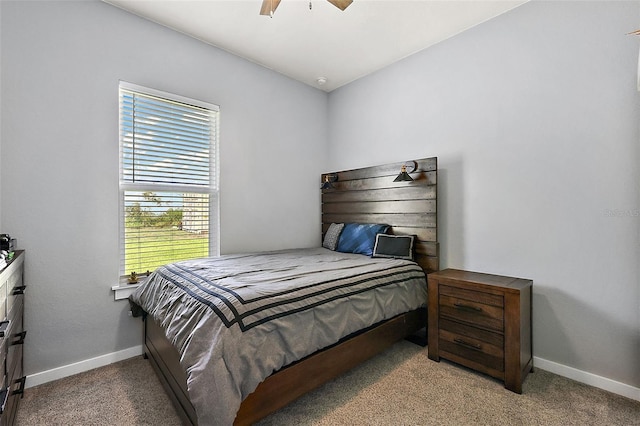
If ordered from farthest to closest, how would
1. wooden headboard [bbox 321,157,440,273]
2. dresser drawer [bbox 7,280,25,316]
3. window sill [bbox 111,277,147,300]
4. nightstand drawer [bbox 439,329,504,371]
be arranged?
wooden headboard [bbox 321,157,440,273]
window sill [bbox 111,277,147,300]
nightstand drawer [bbox 439,329,504,371]
dresser drawer [bbox 7,280,25,316]

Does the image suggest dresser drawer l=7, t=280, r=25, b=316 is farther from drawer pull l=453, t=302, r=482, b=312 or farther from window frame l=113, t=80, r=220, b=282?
drawer pull l=453, t=302, r=482, b=312

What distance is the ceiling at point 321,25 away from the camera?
235 cm

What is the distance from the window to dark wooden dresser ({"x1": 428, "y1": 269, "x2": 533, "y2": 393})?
217 cm

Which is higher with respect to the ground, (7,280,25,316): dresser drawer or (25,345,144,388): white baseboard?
(7,280,25,316): dresser drawer

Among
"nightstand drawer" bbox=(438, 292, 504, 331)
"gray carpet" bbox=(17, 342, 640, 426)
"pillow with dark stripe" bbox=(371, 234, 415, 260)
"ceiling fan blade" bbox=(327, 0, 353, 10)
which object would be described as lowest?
"gray carpet" bbox=(17, 342, 640, 426)

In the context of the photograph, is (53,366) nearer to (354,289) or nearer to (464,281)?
(354,289)

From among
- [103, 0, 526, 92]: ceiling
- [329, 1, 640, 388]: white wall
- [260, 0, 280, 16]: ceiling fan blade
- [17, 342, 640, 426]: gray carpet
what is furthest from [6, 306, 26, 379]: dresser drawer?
[329, 1, 640, 388]: white wall

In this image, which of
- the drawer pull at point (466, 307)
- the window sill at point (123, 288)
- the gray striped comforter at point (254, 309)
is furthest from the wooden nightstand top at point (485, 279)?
the window sill at point (123, 288)

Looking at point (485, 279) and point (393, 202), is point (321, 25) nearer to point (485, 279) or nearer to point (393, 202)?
point (393, 202)

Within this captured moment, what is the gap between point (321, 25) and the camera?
259cm

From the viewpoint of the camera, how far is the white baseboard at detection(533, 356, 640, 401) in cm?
187

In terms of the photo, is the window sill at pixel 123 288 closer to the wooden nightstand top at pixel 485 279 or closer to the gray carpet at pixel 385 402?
the gray carpet at pixel 385 402

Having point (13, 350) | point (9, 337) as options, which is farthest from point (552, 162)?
point (13, 350)

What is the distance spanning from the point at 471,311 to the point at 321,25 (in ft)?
8.63
